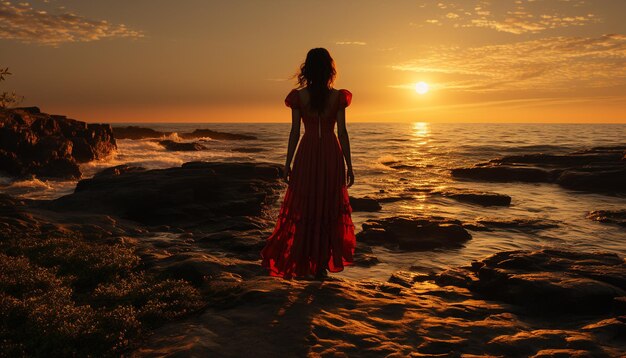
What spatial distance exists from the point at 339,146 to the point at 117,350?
3825 mm

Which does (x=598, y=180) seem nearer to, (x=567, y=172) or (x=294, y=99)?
(x=567, y=172)

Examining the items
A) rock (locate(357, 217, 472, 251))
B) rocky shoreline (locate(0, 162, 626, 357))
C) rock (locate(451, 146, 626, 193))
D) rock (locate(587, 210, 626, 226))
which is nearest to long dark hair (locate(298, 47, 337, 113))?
rocky shoreline (locate(0, 162, 626, 357))

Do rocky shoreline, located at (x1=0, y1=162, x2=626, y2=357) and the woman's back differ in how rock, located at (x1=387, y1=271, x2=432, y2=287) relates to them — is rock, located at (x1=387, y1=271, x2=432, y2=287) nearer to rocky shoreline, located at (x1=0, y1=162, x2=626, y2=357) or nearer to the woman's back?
rocky shoreline, located at (x1=0, y1=162, x2=626, y2=357)

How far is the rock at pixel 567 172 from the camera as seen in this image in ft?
78.8

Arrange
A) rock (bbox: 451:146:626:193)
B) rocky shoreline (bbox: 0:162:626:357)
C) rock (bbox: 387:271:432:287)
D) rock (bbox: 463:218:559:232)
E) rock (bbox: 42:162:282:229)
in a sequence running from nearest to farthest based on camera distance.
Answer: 1. rocky shoreline (bbox: 0:162:626:357)
2. rock (bbox: 387:271:432:287)
3. rock (bbox: 463:218:559:232)
4. rock (bbox: 42:162:282:229)
5. rock (bbox: 451:146:626:193)

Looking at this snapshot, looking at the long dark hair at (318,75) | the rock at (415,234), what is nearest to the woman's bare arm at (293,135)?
the long dark hair at (318,75)

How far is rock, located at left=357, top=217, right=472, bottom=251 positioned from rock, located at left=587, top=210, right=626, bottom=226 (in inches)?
253

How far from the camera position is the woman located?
20.5 feet

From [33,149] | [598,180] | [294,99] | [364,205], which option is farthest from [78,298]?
[33,149]

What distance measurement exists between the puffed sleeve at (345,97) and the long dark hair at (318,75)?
0.22 meters

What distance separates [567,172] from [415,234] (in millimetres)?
18896

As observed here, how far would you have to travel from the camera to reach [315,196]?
6488mm

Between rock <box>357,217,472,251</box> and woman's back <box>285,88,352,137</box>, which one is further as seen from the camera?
rock <box>357,217,472,251</box>

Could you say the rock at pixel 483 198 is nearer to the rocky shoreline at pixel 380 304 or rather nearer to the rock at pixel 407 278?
the rocky shoreline at pixel 380 304
